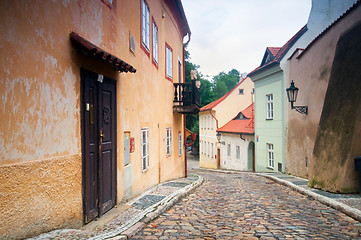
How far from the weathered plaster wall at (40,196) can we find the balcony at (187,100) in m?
8.26

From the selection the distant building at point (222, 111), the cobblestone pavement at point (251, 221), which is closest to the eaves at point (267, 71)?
the cobblestone pavement at point (251, 221)

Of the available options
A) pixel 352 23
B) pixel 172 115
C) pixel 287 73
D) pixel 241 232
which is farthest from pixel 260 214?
pixel 287 73

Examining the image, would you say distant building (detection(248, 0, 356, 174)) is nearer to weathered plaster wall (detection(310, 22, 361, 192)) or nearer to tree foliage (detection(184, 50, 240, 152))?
weathered plaster wall (detection(310, 22, 361, 192))

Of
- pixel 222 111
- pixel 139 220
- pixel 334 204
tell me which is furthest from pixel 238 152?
pixel 139 220

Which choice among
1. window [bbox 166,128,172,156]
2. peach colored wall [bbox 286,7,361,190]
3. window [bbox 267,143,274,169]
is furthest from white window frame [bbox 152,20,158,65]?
window [bbox 267,143,274,169]

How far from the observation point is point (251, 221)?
5.93 metres

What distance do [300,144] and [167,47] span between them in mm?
7013

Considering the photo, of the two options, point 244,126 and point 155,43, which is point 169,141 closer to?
point 155,43

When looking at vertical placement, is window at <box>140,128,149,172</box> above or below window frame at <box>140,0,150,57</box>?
below

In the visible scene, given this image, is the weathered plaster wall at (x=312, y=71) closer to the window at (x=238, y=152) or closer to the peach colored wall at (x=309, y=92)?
the peach colored wall at (x=309, y=92)

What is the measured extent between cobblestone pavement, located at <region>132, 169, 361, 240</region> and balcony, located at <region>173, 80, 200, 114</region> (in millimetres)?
5154

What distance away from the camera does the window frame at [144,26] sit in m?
8.55

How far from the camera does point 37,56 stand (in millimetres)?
3953

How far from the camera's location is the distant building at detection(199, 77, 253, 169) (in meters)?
31.2
